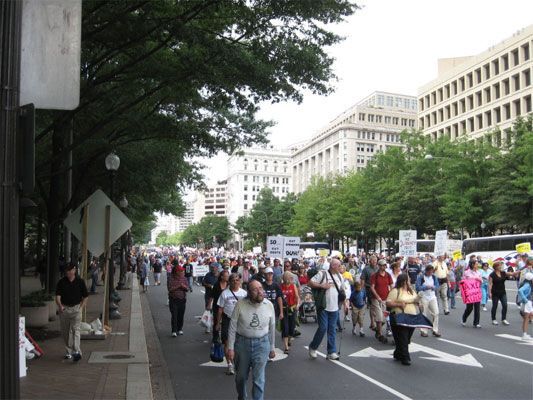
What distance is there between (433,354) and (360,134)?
132900 millimetres

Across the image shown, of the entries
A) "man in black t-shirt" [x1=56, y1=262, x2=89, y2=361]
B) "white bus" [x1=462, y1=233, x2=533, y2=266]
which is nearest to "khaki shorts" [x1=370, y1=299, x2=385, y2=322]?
"man in black t-shirt" [x1=56, y1=262, x2=89, y2=361]

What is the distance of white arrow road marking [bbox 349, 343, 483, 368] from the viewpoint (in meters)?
10.5

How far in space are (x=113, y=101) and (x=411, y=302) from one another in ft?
33.0

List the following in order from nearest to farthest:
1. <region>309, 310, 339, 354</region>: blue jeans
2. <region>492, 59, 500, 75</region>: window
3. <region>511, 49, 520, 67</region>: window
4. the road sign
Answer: <region>309, 310, 339, 354</region>: blue jeans
the road sign
<region>511, 49, 520, 67</region>: window
<region>492, 59, 500, 75</region>: window

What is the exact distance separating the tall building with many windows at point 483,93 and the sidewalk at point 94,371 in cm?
4956

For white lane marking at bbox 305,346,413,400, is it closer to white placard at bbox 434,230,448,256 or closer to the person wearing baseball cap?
the person wearing baseball cap

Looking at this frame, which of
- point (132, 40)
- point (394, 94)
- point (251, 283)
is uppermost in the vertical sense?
point (394, 94)

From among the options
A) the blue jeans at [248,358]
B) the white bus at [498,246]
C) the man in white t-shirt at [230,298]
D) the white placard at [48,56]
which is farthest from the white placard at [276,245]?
the white bus at [498,246]

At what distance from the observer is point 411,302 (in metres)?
10.8

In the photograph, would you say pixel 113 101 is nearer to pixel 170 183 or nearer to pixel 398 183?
pixel 170 183

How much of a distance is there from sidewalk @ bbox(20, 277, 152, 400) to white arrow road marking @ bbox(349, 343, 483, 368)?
4.43 m

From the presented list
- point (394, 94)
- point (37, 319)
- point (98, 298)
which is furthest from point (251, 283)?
point (394, 94)

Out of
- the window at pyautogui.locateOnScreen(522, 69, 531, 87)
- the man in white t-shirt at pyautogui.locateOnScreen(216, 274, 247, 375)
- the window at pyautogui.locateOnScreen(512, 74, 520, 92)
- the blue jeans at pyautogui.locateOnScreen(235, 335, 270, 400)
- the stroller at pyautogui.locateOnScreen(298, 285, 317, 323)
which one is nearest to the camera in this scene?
the blue jeans at pyautogui.locateOnScreen(235, 335, 270, 400)

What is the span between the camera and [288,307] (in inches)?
487
